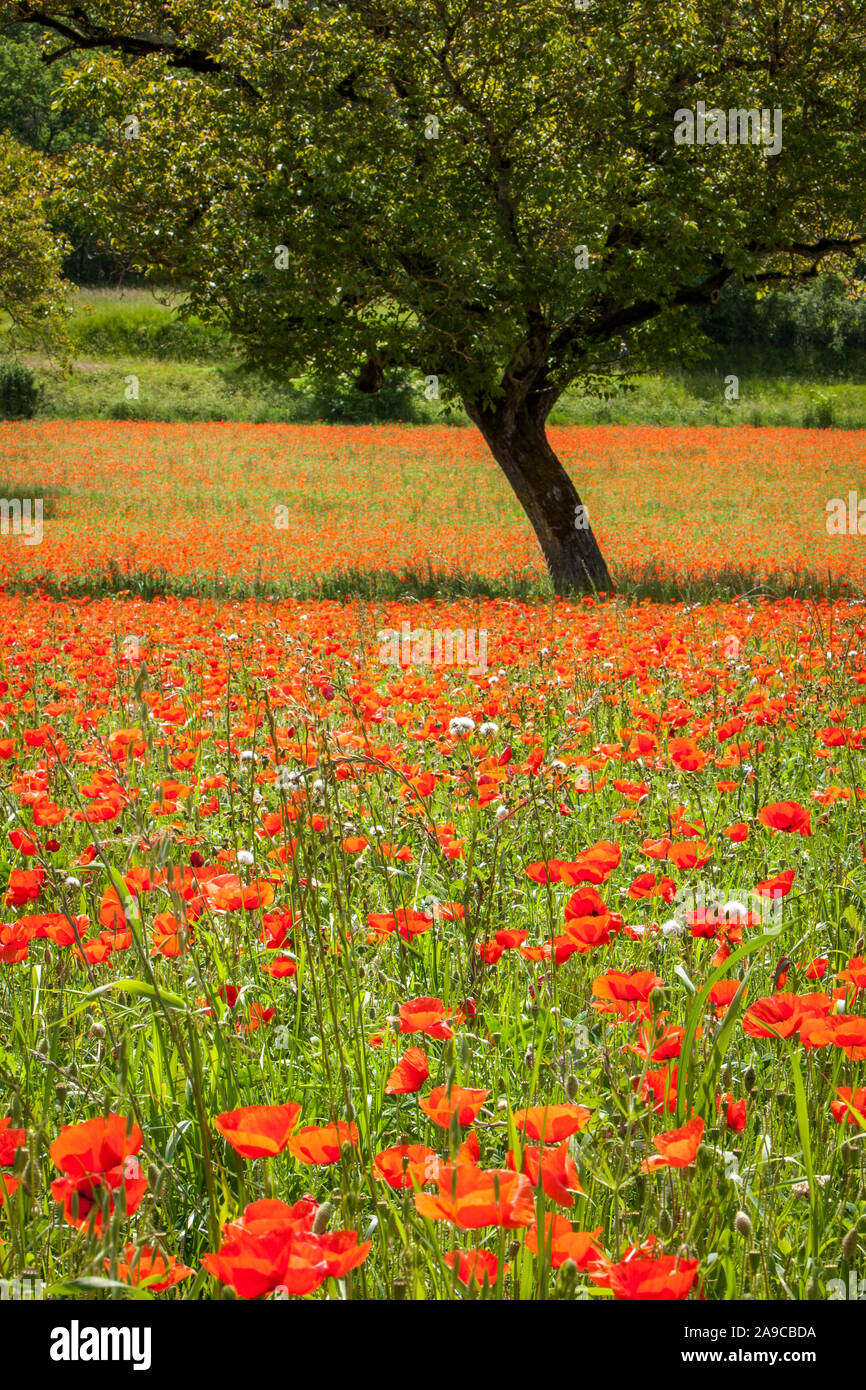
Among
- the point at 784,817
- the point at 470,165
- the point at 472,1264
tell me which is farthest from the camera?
the point at 470,165

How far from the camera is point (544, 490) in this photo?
12594 millimetres

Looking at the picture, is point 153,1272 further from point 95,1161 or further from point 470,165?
point 470,165

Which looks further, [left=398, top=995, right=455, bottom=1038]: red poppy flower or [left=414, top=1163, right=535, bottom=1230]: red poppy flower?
[left=398, top=995, right=455, bottom=1038]: red poppy flower

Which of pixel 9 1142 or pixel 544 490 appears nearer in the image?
pixel 9 1142

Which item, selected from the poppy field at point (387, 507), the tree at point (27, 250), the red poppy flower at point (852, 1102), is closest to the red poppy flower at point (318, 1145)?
the red poppy flower at point (852, 1102)

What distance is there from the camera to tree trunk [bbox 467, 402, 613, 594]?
1255cm

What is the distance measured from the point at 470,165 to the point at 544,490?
136 inches

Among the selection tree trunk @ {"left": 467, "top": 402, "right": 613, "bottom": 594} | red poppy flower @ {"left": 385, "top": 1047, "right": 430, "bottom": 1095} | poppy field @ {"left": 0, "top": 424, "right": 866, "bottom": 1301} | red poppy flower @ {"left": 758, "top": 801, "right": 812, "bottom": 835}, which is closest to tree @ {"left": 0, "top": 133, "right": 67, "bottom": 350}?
tree trunk @ {"left": 467, "top": 402, "right": 613, "bottom": 594}

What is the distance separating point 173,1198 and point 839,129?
12.5 m

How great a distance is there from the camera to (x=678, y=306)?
475 inches

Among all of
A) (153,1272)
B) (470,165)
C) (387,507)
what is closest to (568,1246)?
(153,1272)

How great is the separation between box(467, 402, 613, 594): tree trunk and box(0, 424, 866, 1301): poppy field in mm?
6522

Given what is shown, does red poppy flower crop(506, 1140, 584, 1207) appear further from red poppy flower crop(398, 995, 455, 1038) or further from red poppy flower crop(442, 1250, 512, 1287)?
red poppy flower crop(398, 995, 455, 1038)
